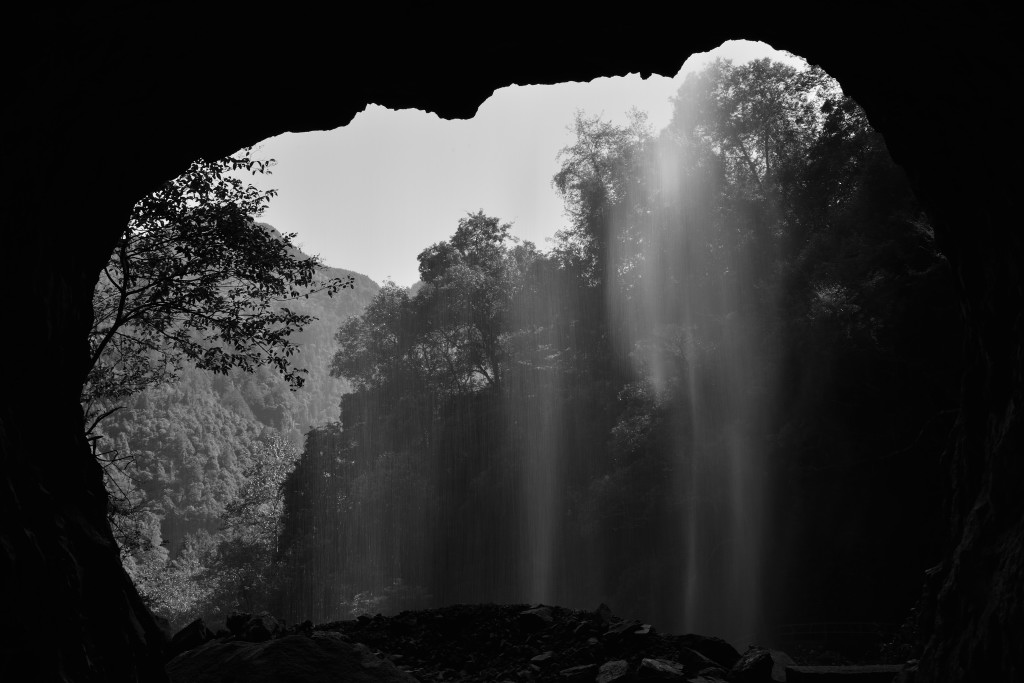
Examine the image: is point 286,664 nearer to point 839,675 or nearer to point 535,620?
point 535,620

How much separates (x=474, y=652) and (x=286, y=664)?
210cm

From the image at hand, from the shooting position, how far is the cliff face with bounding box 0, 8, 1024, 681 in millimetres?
3594

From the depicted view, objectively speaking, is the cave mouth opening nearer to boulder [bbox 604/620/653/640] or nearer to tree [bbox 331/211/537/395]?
tree [bbox 331/211/537/395]

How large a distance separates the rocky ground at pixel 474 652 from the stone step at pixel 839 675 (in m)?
0.11

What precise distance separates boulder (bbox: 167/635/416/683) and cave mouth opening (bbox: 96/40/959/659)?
1221 cm

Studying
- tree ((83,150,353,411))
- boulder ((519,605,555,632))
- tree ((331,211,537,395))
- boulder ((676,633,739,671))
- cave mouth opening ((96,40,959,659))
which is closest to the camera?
boulder ((676,633,739,671))

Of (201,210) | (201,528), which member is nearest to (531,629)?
(201,210)

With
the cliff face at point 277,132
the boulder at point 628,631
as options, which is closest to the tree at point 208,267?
the cliff face at point 277,132

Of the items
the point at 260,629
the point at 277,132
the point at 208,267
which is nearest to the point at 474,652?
the point at 260,629

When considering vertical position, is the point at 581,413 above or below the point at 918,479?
above

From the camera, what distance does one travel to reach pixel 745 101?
29781 millimetres

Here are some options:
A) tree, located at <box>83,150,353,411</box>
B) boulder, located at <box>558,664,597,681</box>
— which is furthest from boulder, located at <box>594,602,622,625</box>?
tree, located at <box>83,150,353,411</box>

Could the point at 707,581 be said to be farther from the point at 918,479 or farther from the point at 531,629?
the point at 531,629

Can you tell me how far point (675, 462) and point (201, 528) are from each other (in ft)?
247
